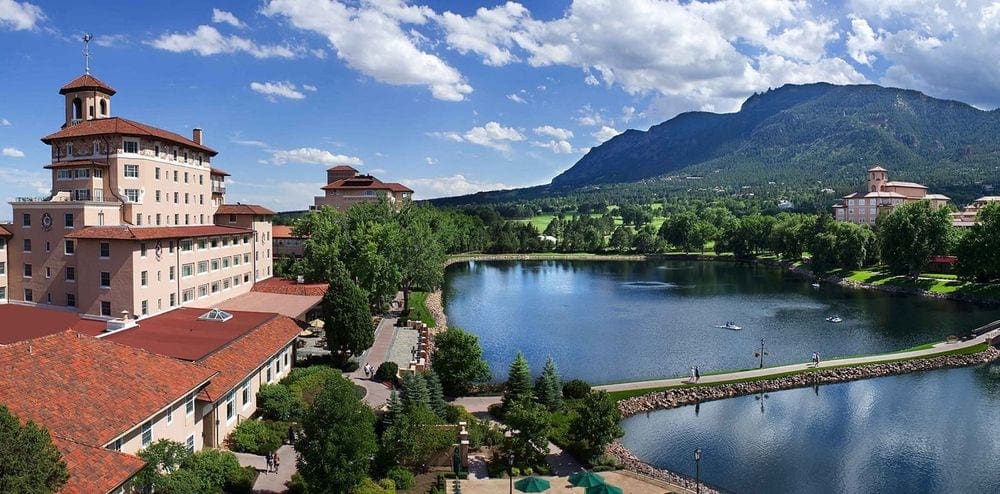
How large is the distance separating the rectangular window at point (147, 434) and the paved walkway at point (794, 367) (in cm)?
2318

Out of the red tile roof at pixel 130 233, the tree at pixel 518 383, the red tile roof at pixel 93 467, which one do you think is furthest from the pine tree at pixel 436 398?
the red tile roof at pixel 130 233

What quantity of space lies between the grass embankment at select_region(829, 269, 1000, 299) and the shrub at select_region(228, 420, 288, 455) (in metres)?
78.9

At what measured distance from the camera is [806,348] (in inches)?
2026

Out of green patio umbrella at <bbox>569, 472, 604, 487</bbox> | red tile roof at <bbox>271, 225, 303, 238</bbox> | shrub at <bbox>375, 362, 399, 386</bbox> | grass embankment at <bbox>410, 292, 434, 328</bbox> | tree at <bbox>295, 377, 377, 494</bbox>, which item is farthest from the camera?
red tile roof at <bbox>271, 225, 303, 238</bbox>

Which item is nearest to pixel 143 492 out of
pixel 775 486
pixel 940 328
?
pixel 775 486

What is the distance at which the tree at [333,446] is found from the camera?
21.2 meters

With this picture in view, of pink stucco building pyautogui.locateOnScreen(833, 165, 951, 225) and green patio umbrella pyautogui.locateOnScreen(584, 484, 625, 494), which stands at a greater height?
pink stucco building pyautogui.locateOnScreen(833, 165, 951, 225)

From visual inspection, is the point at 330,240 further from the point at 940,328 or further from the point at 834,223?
the point at 834,223

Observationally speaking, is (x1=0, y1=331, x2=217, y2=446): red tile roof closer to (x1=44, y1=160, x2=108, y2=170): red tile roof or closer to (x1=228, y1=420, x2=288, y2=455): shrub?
(x1=228, y1=420, x2=288, y2=455): shrub

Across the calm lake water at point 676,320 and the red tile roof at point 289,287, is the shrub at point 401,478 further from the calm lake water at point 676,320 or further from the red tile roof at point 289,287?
the red tile roof at point 289,287

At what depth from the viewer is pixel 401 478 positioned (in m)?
24.5

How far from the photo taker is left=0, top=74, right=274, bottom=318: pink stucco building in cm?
3741

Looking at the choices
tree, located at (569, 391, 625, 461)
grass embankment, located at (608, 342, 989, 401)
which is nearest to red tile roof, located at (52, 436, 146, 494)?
tree, located at (569, 391, 625, 461)

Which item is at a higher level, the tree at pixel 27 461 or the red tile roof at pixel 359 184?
the red tile roof at pixel 359 184
